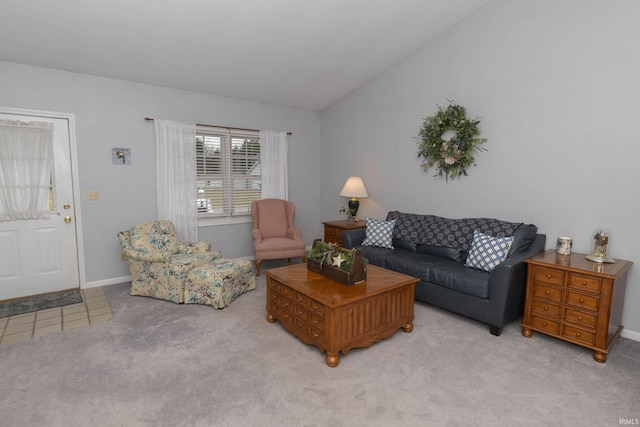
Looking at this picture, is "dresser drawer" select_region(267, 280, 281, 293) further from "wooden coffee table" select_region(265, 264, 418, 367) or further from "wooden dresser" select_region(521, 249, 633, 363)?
"wooden dresser" select_region(521, 249, 633, 363)

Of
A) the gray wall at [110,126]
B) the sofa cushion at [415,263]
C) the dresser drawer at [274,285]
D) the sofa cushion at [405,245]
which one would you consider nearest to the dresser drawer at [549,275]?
the sofa cushion at [415,263]

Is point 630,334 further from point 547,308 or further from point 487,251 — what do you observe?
point 487,251

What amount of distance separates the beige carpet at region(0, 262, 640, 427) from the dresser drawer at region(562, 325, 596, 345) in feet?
0.39

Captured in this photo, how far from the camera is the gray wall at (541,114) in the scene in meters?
2.82

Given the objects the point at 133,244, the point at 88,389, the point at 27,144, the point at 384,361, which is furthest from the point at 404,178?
the point at 27,144

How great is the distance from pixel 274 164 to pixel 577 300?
4.10m

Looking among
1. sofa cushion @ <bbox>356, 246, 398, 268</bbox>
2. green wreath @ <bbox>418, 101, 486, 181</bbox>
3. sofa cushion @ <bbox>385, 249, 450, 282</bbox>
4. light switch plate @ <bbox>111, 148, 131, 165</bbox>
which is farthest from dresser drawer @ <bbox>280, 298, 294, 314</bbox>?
light switch plate @ <bbox>111, 148, 131, 165</bbox>

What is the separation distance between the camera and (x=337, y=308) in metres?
2.38

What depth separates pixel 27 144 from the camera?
141 inches

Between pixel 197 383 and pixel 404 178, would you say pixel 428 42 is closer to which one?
pixel 404 178

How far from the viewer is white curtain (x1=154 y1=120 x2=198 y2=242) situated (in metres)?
4.33

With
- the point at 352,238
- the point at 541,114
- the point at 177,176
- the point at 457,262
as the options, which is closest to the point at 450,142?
the point at 541,114

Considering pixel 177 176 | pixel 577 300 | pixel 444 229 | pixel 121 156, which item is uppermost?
pixel 121 156

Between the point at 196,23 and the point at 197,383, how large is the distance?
306cm
